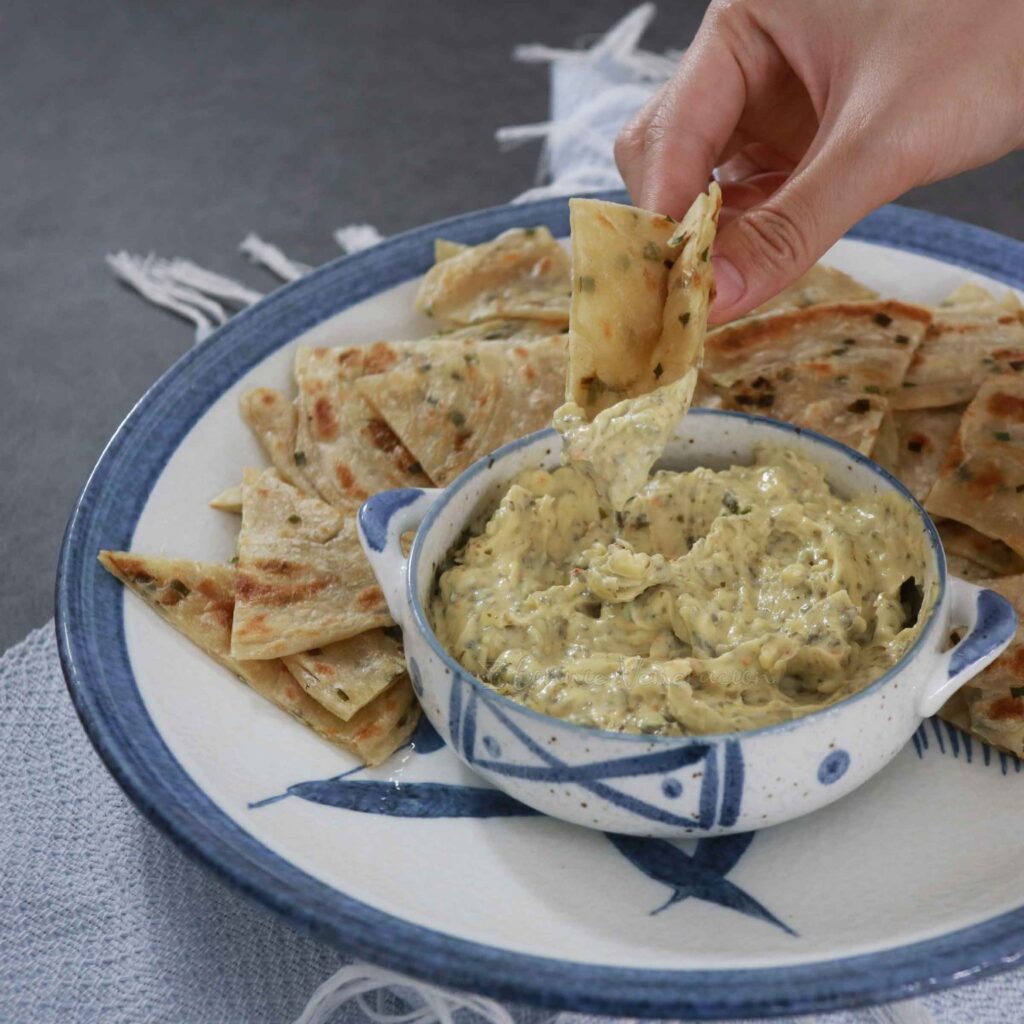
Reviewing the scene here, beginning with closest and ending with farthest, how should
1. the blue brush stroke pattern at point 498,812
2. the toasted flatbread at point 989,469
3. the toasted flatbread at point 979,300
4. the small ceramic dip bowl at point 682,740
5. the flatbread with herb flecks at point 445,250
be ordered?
the small ceramic dip bowl at point 682,740 < the blue brush stroke pattern at point 498,812 < the toasted flatbread at point 989,469 < the toasted flatbread at point 979,300 < the flatbread with herb flecks at point 445,250

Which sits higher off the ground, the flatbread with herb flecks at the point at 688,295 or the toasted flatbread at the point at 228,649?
the flatbread with herb flecks at the point at 688,295

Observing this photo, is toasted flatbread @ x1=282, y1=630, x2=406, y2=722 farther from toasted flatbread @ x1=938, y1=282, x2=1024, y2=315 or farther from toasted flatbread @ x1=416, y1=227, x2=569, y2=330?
toasted flatbread @ x1=938, y1=282, x2=1024, y2=315

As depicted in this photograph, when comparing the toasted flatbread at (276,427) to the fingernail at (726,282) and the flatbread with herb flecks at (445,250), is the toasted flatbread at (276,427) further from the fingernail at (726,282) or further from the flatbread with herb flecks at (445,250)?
the fingernail at (726,282)

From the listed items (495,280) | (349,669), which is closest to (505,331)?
(495,280)

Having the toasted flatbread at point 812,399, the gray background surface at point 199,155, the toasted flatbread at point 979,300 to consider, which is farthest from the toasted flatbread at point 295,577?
the toasted flatbread at point 979,300

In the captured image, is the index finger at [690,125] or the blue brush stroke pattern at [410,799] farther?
the index finger at [690,125]

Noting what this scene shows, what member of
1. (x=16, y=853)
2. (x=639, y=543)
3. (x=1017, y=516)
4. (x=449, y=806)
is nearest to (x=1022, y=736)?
(x=1017, y=516)
